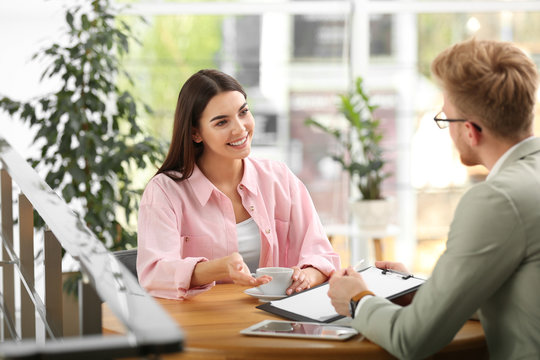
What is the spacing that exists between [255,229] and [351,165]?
8.78ft

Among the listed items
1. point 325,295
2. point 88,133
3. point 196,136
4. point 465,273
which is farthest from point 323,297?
point 88,133

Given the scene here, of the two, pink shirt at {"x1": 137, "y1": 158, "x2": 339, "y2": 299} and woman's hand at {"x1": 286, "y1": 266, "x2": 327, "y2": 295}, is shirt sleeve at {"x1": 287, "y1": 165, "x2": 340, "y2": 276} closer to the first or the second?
pink shirt at {"x1": 137, "y1": 158, "x2": 339, "y2": 299}

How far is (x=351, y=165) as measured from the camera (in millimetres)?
4910

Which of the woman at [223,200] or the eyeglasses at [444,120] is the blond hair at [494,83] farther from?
the woman at [223,200]

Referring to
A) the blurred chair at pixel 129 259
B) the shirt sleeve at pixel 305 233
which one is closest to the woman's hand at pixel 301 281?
the shirt sleeve at pixel 305 233

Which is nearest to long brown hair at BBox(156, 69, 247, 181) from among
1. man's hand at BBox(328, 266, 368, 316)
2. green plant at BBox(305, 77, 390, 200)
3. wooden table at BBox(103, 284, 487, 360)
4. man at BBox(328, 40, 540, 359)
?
wooden table at BBox(103, 284, 487, 360)

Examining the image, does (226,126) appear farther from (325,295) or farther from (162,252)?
(325,295)

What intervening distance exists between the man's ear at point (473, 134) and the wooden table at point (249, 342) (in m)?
0.46

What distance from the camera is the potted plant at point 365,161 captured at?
4.87 metres

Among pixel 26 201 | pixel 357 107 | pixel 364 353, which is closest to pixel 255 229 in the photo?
pixel 26 201

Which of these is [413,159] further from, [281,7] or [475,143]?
[475,143]

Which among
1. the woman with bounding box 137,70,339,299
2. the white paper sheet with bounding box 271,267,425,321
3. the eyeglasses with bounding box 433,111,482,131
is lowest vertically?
the white paper sheet with bounding box 271,267,425,321

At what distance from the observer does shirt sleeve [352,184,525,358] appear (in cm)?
137

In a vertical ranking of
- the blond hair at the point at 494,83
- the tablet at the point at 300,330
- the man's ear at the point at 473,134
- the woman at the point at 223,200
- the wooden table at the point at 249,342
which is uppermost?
the blond hair at the point at 494,83
